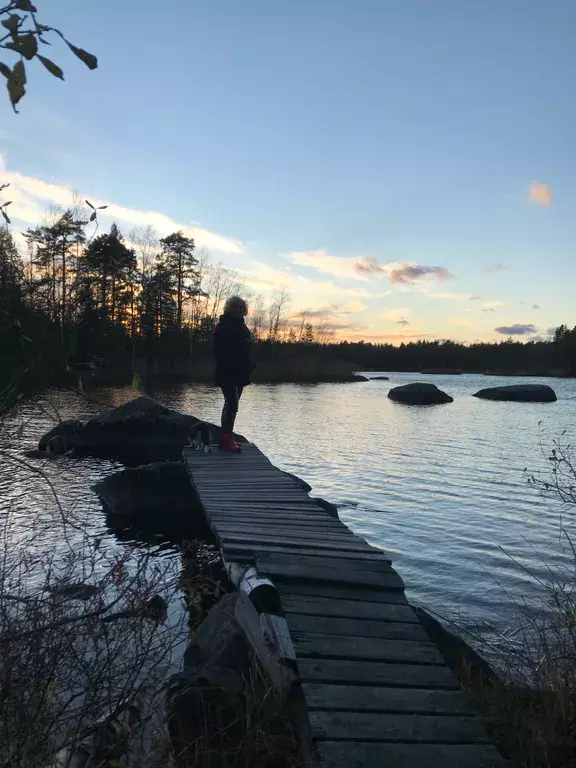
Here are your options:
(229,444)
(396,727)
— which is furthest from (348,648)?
(229,444)

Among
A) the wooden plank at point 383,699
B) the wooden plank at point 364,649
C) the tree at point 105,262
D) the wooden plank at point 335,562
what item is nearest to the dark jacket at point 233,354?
the wooden plank at point 335,562

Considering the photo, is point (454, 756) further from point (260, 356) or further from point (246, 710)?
point (260, 356)

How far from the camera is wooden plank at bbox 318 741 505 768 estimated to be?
3068 mm

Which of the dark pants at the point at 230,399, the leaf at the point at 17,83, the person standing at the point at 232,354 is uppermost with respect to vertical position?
the leaf at the point at 17,83

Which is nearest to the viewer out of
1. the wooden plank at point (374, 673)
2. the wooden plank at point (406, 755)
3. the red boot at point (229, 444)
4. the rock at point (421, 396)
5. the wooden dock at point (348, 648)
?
the wooden plank at point (406, 755)

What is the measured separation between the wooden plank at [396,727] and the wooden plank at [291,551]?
78.7 inches

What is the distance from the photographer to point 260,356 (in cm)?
6350

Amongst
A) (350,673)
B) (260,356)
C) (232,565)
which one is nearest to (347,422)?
(232,565)

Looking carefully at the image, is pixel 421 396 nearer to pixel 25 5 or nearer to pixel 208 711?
pixel 208 711

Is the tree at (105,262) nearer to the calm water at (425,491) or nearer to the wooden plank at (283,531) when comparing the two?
the calm water at (425,491)

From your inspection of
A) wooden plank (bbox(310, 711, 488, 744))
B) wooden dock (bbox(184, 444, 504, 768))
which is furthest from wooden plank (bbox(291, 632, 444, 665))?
wooden plank (bbox(310, 711, 488, 744))

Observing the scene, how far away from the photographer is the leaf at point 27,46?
4.88 ft

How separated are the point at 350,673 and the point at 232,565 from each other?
1970 mm

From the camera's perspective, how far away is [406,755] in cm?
313
